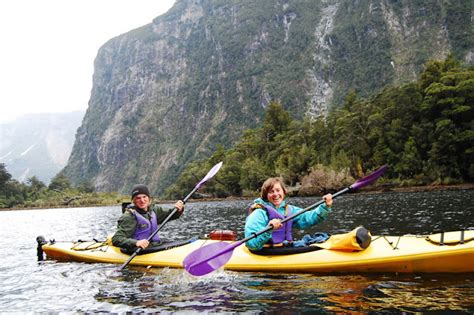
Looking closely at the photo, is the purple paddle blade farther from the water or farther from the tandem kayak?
the tandem kayak

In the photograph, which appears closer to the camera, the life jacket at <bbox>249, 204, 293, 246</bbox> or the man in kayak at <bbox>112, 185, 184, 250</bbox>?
the life jacket at <bbox>249, 204, 293, 246</bbox>

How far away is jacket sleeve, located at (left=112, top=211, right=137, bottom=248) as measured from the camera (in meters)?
9.15

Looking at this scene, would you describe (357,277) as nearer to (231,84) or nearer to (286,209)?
(286,209)

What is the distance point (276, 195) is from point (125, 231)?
A: 352 centimetres

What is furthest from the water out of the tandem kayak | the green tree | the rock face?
the rock face

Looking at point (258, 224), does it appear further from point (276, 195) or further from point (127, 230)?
point (127, 230)

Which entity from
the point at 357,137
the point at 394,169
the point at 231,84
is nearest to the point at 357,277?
the point at 394,169

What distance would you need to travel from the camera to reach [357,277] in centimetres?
730

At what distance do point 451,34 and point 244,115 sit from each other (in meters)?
78.2

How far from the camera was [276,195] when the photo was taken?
774cm

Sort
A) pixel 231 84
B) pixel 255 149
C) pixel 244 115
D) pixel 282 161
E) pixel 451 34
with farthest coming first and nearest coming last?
pixel 231 84 → pixel 244 115 → pixel 451 34 → pixel 255 149 → pixel 282 161

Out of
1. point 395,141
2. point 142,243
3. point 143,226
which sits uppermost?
point 395,141

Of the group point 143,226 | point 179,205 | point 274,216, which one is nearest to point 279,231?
point 274,216

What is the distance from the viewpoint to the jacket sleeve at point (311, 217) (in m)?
8.02
